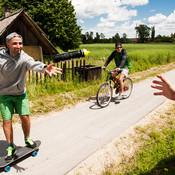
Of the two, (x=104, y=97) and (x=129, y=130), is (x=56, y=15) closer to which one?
(x=104, y=97)

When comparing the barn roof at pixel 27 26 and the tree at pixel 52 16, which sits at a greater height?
the tree at pixel 52 16

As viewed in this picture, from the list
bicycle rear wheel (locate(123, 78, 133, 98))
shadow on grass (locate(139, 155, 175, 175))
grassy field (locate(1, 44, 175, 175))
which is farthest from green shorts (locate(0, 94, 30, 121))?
bicycle rear wheel (locate(123, 78, 133, 98))

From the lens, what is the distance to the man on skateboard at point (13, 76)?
2584 mm

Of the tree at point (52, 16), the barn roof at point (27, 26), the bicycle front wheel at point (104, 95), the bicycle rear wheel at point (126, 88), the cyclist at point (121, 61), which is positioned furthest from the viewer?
the tree at point (52, 16)

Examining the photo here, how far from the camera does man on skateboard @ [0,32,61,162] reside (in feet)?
8.48

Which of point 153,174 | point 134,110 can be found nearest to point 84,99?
point 134,110

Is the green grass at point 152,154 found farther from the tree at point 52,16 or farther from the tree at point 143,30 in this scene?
the tree at point 143,30

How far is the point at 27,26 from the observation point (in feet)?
35.1

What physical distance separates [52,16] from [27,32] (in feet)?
52.3

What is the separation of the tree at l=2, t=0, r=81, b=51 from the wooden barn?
567 inches

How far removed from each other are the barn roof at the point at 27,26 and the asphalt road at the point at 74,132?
267 inches

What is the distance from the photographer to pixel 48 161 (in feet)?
9.52

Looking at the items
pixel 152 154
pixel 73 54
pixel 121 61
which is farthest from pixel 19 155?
pixel 121 61

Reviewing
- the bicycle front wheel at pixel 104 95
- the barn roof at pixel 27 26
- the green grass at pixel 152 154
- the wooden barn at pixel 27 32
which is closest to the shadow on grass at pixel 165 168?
the green grass at pixel 152 154
